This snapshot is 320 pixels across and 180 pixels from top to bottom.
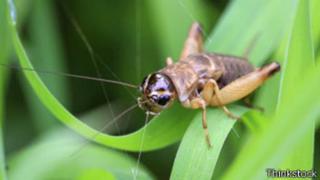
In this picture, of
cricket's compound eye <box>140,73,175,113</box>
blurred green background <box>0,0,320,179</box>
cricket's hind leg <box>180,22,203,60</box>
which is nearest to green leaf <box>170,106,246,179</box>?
blurred green background <box>0,0,320,179</box>

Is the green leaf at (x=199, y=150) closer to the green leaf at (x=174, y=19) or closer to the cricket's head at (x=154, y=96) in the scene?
the cricket's head at (x=154, y=96)

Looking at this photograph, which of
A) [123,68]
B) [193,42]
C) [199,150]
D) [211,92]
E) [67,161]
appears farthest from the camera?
[123,68]

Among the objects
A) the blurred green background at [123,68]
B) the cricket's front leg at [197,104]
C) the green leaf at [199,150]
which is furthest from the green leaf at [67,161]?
the cricket's front leg at [197,104]

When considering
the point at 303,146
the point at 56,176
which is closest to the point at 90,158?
the point at 56,176

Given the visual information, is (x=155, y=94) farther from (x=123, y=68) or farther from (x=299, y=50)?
(x=123, y=68)

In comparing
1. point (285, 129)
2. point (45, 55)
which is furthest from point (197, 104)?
point (285, 129)

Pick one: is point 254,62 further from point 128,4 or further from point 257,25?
point 128,4

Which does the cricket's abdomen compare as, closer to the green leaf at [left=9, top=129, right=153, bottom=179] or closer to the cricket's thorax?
the cricket's thorax

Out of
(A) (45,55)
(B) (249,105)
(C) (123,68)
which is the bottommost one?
(B) (249,105)
